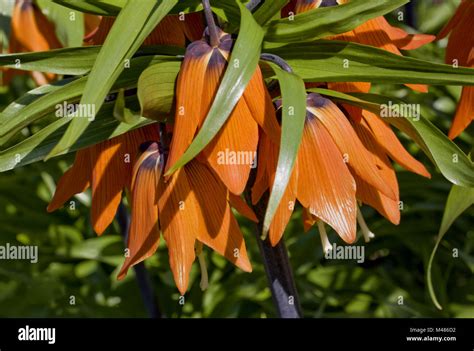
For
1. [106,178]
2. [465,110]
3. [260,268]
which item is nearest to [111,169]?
[106,178]

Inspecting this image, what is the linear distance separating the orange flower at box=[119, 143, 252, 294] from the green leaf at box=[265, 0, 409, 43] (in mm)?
167

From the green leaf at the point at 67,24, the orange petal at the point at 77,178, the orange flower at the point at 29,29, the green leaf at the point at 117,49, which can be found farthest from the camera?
the orange flower at the point at 29,29

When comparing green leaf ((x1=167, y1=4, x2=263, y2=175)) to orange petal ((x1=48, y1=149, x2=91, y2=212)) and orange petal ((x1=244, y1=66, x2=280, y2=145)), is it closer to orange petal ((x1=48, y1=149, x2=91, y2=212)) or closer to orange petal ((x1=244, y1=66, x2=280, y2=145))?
orange petal ((x1=244, y1=66, x2=280, y2=145))

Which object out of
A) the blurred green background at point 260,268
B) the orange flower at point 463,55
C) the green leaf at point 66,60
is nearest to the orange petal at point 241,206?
the green leaf at point 66,60

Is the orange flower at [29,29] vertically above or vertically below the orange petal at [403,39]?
above

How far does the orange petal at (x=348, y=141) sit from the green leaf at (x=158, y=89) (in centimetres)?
15

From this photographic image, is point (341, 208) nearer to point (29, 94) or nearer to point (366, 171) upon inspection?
point (366, 171)

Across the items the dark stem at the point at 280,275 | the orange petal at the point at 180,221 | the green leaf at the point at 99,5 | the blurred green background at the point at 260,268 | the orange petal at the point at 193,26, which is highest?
the green leaf at the point at 99,5

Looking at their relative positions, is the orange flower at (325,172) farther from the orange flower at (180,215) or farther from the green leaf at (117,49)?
the green leaf at (117,49)

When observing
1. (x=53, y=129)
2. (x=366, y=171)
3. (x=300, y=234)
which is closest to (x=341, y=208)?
(x=366, y=171)

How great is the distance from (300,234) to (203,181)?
1073 mm

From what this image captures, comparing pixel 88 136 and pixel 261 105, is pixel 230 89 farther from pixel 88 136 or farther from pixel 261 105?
pixel 88 136

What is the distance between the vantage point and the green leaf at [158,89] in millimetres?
812

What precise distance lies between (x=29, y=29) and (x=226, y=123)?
0.89 meters
